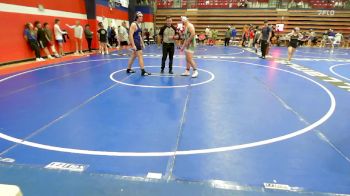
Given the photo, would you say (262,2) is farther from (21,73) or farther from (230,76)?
(21,73)

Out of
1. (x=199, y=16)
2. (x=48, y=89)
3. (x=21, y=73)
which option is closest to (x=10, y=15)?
(x=21, y=73)

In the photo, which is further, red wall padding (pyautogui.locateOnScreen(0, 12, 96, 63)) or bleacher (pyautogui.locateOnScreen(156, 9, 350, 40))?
bleacher (pyautogui.locateOnScreen(156, 9, 350, 40))

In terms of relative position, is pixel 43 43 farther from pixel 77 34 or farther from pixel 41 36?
pixel 77 34

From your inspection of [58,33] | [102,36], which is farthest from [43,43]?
[102,36]

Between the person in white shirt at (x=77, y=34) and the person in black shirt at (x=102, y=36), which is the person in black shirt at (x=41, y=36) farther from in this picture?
the person in black shirt at (x=102, y=36)

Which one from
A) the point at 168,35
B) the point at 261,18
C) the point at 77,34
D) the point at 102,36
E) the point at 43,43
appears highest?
the point at 261,18

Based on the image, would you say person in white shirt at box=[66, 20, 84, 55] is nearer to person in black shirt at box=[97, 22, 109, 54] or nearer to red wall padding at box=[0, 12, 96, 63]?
person in black shirt at box=[97, 22, 109, 54]

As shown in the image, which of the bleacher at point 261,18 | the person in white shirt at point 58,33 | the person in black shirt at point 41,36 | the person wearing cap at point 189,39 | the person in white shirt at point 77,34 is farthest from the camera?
the bleacher at point 261,18

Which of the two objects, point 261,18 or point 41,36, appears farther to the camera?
point 261,18

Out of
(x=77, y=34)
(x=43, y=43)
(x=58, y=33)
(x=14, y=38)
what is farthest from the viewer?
(x=77, y=34)

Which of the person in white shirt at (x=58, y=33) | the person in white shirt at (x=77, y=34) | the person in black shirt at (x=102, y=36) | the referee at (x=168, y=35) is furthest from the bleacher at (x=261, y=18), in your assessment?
the referee at (x=168, y=35)

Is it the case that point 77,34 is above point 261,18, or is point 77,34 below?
below

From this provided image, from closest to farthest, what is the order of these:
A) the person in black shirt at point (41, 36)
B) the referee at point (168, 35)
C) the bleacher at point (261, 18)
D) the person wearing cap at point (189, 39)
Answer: the person wearing cap at point (189, 39)
the referee at point (168, 35)
the person in black shirt at point (41, 36)
the bleacher at point (261, 18)

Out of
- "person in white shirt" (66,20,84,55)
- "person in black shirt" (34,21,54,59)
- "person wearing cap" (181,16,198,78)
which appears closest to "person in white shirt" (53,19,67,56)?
"person in black shirt" (34,21,54,59)
